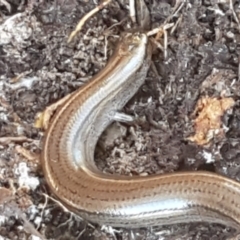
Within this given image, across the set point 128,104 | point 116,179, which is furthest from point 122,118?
point 116,179

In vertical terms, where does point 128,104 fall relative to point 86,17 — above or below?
below

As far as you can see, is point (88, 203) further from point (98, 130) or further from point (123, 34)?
point (123, 34)

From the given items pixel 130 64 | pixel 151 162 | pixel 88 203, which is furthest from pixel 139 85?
pixel 88 203

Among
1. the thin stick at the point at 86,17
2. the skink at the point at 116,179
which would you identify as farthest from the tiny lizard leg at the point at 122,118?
the thin stick at the point at 86,17

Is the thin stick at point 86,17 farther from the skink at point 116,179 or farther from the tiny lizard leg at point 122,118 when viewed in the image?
the tiny lizard leg at point 122,118

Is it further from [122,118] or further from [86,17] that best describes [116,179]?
[86,17]

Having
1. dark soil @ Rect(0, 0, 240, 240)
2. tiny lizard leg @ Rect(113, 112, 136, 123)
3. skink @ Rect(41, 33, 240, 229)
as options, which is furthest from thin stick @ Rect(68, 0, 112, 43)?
tiny lizard leg @ Rect(113, 112, 136, 123)

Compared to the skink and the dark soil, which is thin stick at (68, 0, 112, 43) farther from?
the skink
